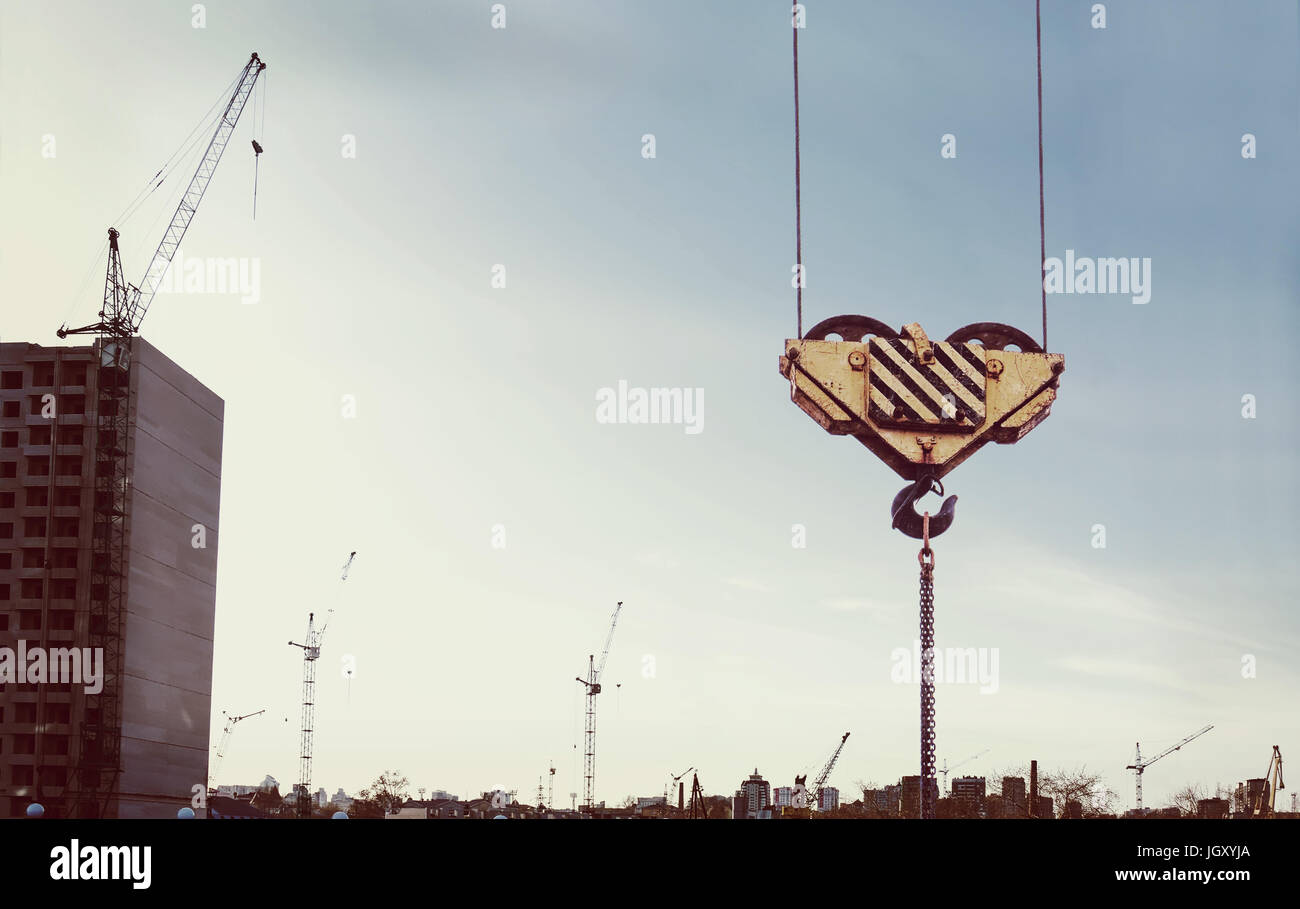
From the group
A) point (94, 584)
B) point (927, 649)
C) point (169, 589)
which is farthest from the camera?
point (169, 589)

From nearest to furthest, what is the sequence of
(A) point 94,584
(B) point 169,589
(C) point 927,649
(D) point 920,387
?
(D) point 920,387
(C) point 927,649
(A) point 94,584
(B) point 169,589

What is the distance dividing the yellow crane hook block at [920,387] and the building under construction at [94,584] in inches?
4100

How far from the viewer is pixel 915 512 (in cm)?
6172

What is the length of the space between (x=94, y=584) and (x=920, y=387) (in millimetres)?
108533

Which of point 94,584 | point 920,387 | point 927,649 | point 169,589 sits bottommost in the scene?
point 927,649

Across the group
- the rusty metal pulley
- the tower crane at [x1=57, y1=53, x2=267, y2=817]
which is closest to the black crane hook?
the rusty metal pulley

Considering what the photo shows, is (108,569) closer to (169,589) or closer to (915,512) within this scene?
(169,589)

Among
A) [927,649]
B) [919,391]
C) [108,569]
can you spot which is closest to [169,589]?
[108,569]

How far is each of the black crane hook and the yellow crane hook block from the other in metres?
0.43

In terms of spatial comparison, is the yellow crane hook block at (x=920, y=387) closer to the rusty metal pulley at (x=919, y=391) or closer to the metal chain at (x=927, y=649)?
the rusty metal pulley at (x=919, y=391)

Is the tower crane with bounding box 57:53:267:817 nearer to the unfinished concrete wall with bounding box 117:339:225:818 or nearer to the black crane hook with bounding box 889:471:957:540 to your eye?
the unfinished concrete wall with bounding box 117:339:225:818
